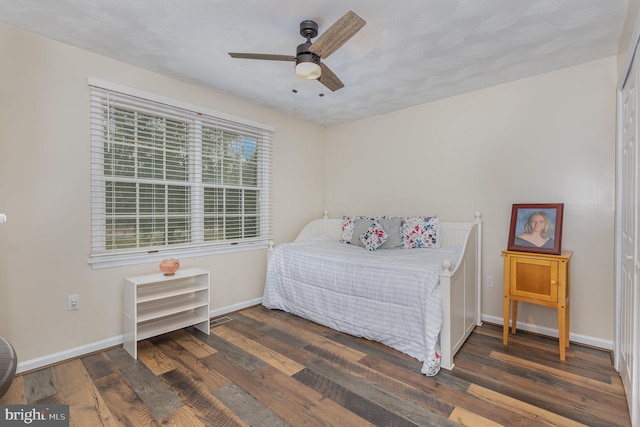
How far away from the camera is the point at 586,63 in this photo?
2623 mm

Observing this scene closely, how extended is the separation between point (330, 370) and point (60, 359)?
6.74 ft

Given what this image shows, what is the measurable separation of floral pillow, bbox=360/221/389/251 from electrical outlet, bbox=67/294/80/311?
8.54 ft

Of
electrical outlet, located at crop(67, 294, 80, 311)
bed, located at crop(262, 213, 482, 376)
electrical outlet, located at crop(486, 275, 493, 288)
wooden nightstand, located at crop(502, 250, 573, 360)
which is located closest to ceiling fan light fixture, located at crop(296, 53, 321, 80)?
bed, located at crop(262, 213, 482, 376)

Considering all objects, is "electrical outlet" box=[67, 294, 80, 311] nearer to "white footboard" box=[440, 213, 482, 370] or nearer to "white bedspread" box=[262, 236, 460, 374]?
"white bedspread" box=[262, 236, 460, 374]

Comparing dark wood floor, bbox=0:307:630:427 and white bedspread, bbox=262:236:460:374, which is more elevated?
white bedspread, bbox=262:236:460:374

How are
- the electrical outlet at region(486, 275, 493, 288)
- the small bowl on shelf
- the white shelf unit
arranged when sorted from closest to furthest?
the white shelf unit
the small bowl on shelf
the electrical outlet at region(486, 275, 493, 288)

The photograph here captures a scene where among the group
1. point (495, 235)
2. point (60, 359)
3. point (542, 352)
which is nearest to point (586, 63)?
point (495, 235)

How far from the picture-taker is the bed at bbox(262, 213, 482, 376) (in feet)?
7.48

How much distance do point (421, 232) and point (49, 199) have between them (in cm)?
326

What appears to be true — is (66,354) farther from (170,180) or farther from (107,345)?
(170,180)

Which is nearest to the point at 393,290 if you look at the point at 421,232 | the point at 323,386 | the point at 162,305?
the point at 323,386

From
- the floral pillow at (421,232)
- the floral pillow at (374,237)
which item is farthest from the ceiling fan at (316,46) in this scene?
the floral pillow at (421,232)

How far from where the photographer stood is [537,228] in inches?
104

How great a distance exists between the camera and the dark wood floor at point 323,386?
1749 mm
